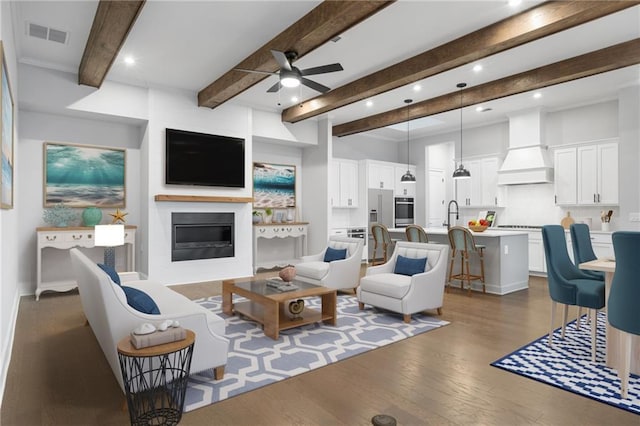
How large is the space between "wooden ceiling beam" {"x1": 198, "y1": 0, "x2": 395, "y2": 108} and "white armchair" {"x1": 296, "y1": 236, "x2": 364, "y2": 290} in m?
2.60

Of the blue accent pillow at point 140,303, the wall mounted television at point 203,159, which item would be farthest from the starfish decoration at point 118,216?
the blue accent pillow at point 140,303

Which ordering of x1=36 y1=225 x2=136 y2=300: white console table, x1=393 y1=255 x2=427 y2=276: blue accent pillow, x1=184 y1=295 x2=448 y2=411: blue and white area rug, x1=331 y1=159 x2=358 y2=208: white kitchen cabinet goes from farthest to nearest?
1. x1=331 y1=159 x2=358 y2=208: white kitchen cabinet
2. x1=36 y1=225 x2=136 y2=300: white console table
3. x1=393 y1=255 x2=427 y2=276: blue accent pillow
4. x1=184 y1=295 x2=448 y2=411: blue and white area rug

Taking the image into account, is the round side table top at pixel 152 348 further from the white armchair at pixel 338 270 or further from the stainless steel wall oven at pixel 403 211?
the stainless steel wall oven at pixel 403 211

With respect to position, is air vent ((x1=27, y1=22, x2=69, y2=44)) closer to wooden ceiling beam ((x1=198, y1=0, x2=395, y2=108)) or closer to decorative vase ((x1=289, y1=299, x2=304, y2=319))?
wooden ceiling beam ((x1=198, y1=0, x2=395, y2=108))

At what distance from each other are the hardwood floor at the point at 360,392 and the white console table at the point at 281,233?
384 centimetres

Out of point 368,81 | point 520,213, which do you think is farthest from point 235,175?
point 520,213

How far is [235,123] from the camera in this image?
6.81m

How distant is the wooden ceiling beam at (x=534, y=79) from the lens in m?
4.54

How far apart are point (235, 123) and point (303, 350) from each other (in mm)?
4696

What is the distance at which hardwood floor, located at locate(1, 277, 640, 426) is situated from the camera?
2.21m

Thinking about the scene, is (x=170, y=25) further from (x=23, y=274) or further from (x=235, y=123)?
(x=23, y=274)

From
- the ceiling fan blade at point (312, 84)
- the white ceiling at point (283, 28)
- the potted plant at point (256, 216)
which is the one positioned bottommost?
the potted plant at point (256, 216)

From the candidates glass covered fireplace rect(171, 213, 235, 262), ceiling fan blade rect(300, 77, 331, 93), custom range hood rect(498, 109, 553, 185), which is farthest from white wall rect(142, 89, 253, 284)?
custom range hood rect(498, 109, 553, 185)

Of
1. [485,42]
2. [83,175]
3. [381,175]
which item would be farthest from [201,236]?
[485,42]
